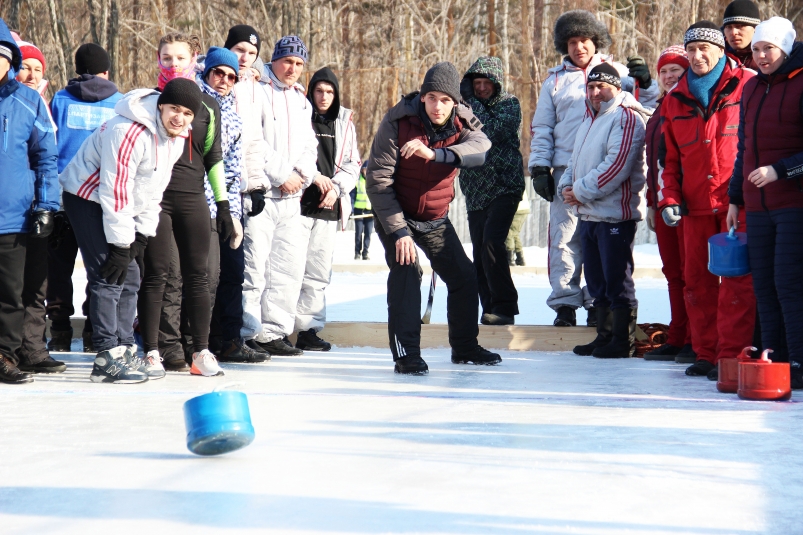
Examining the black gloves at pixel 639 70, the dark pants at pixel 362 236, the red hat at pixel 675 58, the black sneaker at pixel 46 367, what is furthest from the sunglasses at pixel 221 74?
the dark pants at pixel 362 236

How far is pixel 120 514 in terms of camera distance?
8.92ft

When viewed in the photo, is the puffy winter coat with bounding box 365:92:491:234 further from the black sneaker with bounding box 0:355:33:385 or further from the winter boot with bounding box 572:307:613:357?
the black sneaker with bounding box 0:355:33:385

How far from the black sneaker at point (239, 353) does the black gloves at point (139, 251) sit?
926 mm

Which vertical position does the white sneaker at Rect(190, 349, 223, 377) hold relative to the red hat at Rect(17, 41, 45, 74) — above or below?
below

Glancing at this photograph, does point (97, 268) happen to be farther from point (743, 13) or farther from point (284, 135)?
point (743, 13)

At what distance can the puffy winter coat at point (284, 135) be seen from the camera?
6.36 metres

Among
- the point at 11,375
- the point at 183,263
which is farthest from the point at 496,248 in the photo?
the point at 11,375

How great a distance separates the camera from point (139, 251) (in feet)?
17.4

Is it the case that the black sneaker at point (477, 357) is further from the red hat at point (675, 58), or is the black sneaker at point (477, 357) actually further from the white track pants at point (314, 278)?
the red hat at point (675, 58)

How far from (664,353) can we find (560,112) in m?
1.83

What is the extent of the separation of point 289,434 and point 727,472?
5.05 ft

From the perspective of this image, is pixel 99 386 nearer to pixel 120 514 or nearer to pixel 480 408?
pixel 480 408

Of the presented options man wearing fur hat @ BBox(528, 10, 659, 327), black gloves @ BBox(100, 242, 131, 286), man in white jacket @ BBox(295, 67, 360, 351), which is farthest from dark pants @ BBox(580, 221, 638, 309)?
black gloves @ BBox(100, 242, 131, 286)

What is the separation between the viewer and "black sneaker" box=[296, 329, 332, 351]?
687 centimetres
